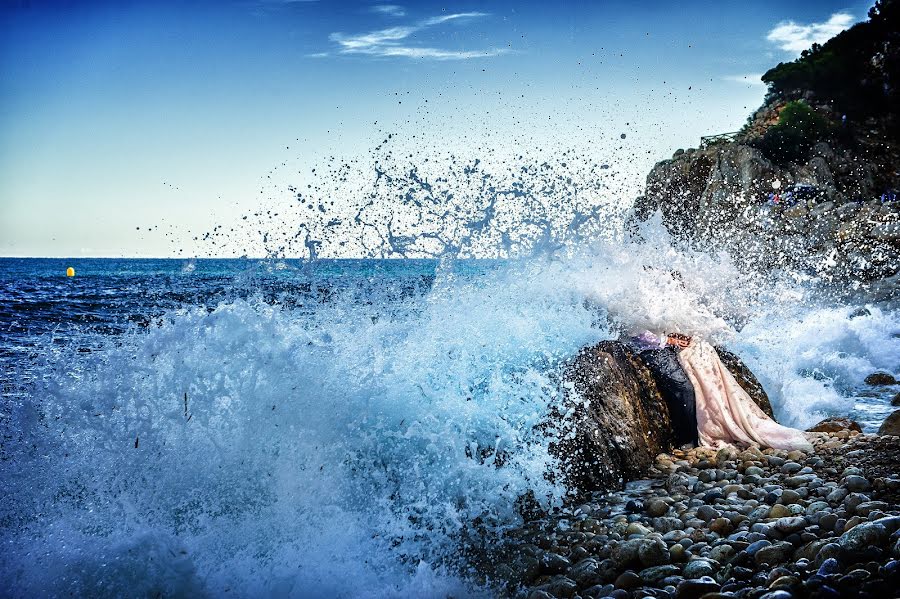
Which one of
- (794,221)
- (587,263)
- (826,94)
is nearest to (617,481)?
(587,263)

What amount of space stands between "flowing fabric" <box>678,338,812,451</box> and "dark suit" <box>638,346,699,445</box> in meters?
0.09

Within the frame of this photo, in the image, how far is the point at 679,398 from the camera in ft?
20.4

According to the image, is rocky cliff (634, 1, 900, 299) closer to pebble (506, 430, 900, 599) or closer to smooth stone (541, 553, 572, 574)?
pebble (506, 430, 900, 599)

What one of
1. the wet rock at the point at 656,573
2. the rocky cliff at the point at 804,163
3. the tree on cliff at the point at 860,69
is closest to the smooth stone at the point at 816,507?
the wet rock at the point at 656,573

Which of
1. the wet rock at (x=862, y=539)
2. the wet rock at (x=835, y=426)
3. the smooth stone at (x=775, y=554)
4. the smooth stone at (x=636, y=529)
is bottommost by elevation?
the wet rock at (x=835, y=426)

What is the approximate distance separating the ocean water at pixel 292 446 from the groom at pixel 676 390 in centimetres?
63

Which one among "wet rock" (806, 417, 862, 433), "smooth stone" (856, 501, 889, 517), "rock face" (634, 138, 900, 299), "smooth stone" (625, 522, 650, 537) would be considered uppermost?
"rock face" (634, 138, 900, 299)

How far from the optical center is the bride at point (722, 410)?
6062mm

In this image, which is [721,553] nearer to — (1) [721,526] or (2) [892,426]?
(1) [721,526]

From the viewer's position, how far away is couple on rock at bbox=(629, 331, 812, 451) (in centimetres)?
611

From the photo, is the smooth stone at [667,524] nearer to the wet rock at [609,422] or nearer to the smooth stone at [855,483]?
the wet rock at [609,422]

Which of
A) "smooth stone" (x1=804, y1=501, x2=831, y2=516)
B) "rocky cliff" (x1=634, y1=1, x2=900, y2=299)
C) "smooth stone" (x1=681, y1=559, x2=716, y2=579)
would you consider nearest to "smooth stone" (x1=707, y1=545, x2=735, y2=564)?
"smooth stone" (x1=681, y1=559, x2=716, y2=579)

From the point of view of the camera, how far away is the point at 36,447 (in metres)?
4.14

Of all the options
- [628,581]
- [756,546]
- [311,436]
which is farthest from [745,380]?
[311,436]
